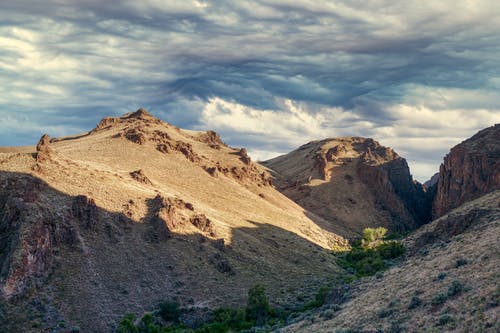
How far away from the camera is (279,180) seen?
586 feet

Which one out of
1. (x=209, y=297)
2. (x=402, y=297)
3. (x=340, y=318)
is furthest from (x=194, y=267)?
(x=402, y=297)

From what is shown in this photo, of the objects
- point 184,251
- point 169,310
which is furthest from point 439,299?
point 184,251

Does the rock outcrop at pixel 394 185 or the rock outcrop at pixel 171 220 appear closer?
the rock outcrop at pixel 171 220

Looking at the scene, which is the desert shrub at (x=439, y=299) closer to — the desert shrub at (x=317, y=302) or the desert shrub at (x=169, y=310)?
the desert shrub at (x=317, y=302)

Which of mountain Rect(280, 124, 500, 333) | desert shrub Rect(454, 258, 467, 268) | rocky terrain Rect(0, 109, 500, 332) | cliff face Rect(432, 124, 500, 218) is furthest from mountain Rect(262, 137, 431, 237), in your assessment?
desert shrub Rect(454, 258, 467, 268)

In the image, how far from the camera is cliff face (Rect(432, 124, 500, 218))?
127312mm

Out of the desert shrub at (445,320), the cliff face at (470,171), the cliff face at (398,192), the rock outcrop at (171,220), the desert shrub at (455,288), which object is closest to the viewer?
the desert shrub at (445,320)

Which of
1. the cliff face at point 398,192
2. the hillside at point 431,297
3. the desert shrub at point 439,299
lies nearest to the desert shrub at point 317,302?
the hillside at point 431,297

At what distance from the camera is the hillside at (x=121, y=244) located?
5303 cm

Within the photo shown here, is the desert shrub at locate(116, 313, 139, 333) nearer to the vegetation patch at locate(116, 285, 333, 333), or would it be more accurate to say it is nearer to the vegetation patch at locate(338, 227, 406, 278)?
the vegetation patch at locate(116, 285, 333, 333)

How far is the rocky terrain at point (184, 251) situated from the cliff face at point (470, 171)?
2.32ft

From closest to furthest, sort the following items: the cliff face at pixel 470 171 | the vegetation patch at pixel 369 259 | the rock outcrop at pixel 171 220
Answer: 1. the rock outcrop at pixel 171 220
2. the vegetation patch at pixel 369 259
3. the cliff face at pixel 470 171

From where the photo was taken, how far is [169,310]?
57.2 meters

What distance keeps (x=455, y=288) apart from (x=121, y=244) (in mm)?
41863
